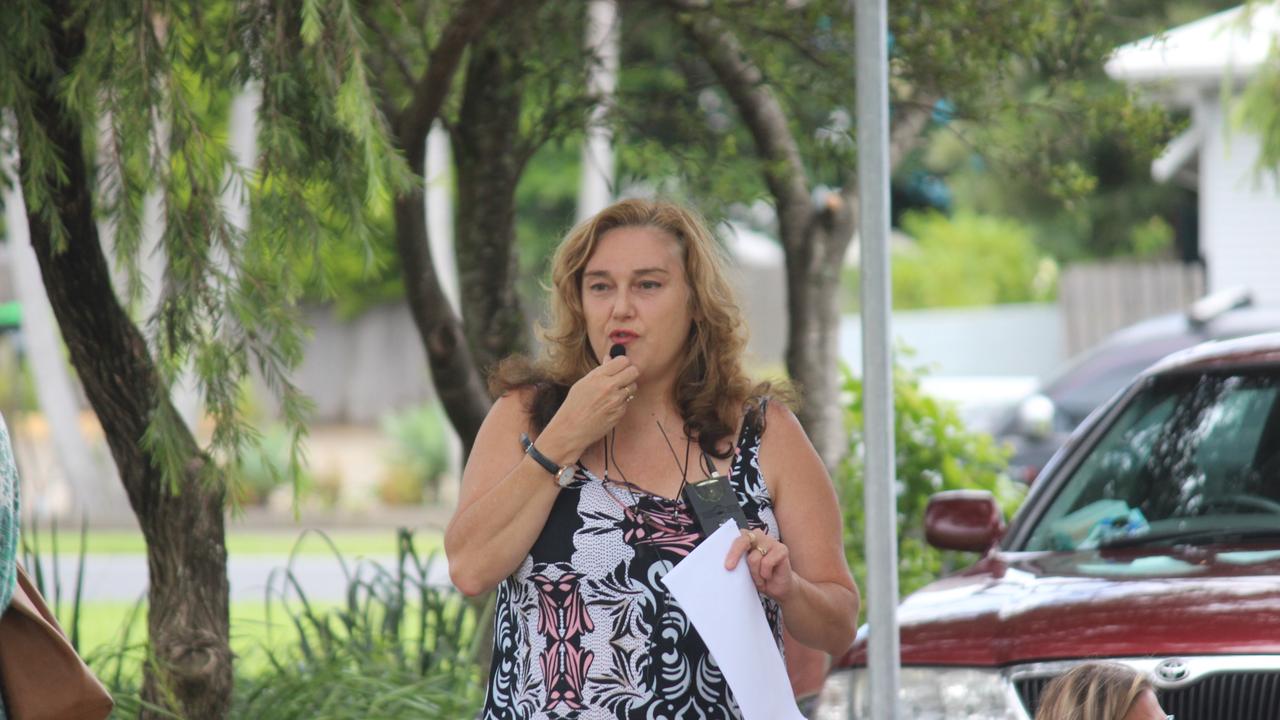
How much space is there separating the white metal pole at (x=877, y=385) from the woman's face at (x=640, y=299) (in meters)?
0.33

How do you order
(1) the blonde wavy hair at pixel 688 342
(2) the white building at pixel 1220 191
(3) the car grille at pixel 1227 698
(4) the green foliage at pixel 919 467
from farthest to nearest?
(2) the white building at pixel 1220 191
(4) the green foliage at pixel 919 467
(3) the car grille at pixel 1227 698
(1) the blonde wavy hair at pixel 688 342

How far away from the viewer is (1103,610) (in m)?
3.91

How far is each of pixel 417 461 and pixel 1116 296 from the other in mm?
8458

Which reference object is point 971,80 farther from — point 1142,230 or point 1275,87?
point 1142,230

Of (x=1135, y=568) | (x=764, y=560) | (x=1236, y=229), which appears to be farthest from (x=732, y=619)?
(x=1236, y=229)

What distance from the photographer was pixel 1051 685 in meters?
3.39

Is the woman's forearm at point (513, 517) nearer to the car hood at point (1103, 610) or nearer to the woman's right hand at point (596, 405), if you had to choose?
the woman's right hand at point (596, 405)

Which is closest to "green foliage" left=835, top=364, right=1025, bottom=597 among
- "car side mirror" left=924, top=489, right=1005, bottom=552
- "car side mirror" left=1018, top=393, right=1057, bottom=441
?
"car side mirror" left=924, top=489, right=1005, bottom=552

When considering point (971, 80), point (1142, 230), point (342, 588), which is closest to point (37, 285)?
point (342, 588)

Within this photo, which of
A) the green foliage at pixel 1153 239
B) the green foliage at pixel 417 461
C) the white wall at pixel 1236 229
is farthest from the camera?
the green foliage at pixel 1153 239

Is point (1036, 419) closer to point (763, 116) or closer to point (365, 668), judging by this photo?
point (763, 116)

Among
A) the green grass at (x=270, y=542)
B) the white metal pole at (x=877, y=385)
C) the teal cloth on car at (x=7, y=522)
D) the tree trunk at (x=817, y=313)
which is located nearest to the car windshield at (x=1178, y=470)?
the white metal pole at (x=877, y=385)

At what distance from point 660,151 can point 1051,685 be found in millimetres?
3540

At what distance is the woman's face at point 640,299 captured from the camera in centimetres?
305
